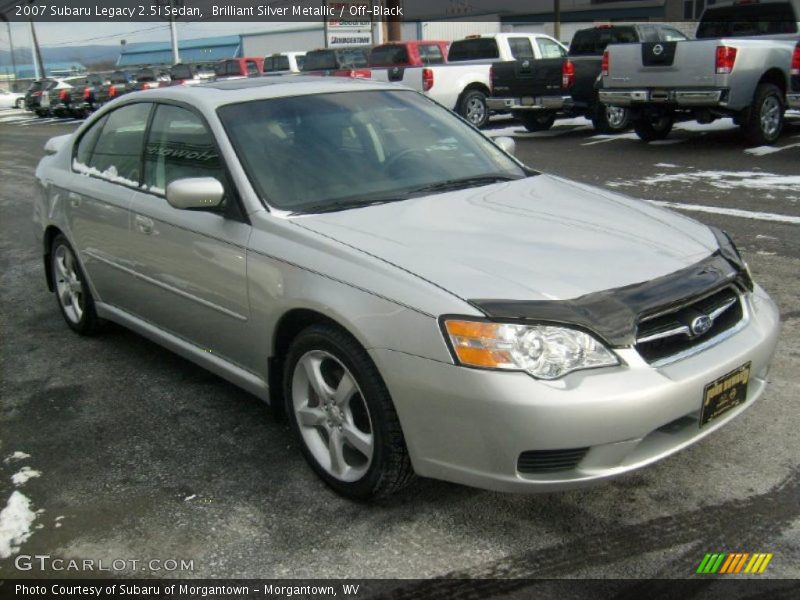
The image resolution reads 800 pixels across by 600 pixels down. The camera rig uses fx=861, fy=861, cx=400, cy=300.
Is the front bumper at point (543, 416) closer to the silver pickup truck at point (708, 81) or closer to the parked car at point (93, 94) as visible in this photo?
the silver pickup truck at point (708, 81)

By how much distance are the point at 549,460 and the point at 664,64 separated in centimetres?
1077

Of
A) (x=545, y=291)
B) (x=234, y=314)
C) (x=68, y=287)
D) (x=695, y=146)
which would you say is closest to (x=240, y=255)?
(x=234, y=314)

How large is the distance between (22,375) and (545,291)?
336 centimetres

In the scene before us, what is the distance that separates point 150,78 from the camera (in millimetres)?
30109

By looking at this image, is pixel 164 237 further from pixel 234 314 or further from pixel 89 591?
pixel 89 591

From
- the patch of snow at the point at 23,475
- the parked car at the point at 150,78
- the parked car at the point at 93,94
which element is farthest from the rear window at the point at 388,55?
the patch of snow at the point at 23,475

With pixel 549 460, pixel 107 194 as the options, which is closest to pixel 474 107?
pixel 107 194

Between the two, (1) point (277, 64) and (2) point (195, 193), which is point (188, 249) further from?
(1) point (277, 64)

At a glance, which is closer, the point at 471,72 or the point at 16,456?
the point at 16,456

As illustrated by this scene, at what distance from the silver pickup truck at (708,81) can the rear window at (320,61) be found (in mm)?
11204

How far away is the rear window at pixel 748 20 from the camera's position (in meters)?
14.5

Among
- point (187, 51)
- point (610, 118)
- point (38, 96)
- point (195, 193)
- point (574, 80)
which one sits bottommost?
point (38, 96)

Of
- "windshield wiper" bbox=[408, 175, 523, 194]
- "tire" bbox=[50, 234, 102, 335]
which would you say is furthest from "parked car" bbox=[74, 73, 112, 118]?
"windshield wiper" bbox=[408, 175, 523, 194]

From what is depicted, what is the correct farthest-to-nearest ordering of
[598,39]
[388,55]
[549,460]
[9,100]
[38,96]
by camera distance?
[9,100], [38,96], [388,55], [598,39], [549,460]
